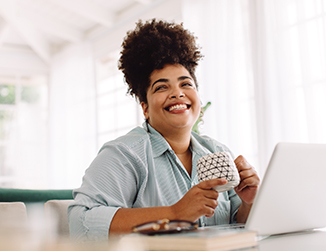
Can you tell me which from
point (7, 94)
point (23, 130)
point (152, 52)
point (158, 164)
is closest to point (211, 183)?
point (158, 164)

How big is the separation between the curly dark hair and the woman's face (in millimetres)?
38

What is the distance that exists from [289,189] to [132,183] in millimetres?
558

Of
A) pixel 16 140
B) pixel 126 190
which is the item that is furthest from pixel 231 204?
pixel 16 140

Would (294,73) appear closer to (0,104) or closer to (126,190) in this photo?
(126,190)

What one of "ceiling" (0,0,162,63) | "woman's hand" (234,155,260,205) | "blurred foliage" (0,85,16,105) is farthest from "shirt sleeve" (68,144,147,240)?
"blurred foliage" (0,85,16,105)

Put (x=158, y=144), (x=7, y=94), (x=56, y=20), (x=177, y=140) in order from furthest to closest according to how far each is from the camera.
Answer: (x=7, y=94)
(x=56, y=20)
(x=177, y=140)
(x=158, y=144)

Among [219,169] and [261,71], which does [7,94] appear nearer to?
[261,71]

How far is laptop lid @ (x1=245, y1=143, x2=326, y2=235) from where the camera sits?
89 centimetres

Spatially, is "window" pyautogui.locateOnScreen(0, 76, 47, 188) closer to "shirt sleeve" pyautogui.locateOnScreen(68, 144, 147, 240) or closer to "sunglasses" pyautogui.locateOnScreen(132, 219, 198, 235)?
"shirt sleeve" pyautogui.locateOnScreen(68, 144, 147, 240)

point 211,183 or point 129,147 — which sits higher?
point 129,147

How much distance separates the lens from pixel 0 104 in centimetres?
599

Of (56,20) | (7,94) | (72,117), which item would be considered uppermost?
(56,20)

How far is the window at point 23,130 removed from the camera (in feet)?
19.5

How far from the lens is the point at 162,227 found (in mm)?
639
